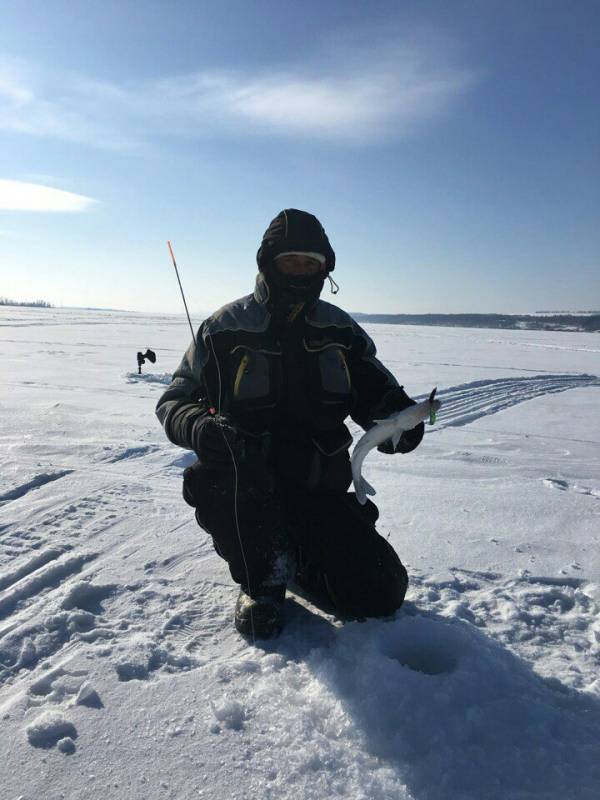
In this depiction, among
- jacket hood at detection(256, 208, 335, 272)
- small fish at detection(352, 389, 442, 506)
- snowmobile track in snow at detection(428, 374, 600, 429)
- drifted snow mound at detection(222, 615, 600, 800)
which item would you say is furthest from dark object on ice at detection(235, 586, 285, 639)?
snowmobile track in snow at detection(428, 374, 600, 429)

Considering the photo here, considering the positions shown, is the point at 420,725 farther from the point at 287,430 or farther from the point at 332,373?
the point at 332,373

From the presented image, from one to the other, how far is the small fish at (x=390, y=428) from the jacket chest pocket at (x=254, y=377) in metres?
0.52

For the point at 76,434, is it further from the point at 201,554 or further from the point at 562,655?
the point at 562,655

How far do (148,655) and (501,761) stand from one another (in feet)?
4.39

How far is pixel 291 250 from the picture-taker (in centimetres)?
271

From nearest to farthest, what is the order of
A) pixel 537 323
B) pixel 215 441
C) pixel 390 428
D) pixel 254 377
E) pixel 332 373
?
pixel 215 441
pixel 390 428
pixel 254 377
pixel 332 373
pixel 537 323

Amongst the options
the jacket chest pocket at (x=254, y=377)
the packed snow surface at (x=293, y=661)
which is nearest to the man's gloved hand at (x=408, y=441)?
the jacket chest pocket at (x=254, y=377)

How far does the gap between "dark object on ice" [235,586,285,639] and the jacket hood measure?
1.62m

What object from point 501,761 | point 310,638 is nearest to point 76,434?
point 310,638

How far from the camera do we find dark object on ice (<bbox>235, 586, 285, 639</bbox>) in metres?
2.31

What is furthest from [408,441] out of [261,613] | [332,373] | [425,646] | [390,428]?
[261,613]

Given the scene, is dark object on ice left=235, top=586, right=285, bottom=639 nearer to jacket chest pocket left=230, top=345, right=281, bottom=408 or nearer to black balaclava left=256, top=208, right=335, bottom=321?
jacket chest pocket left=230, top=345, right=281, bottom=408

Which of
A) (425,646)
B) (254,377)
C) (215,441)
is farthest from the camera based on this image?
(254,377)

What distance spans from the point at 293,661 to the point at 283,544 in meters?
0.53
